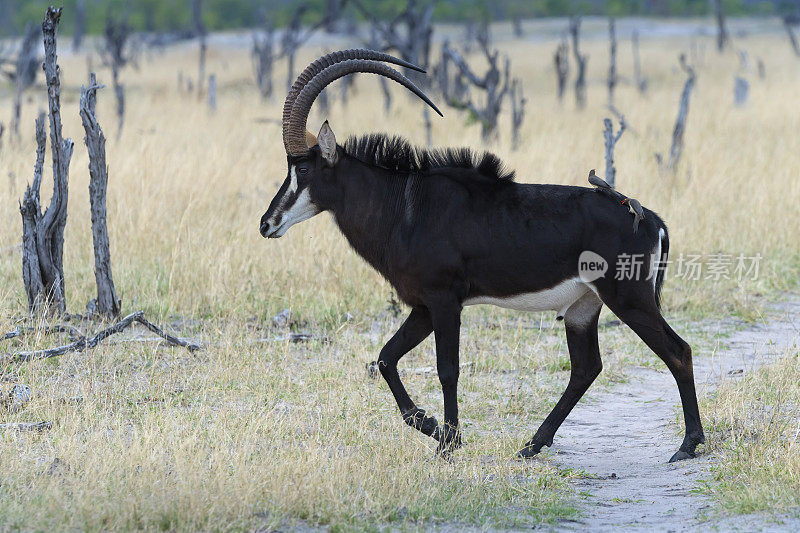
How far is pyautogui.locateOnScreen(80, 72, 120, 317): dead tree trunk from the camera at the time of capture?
7.97 meters

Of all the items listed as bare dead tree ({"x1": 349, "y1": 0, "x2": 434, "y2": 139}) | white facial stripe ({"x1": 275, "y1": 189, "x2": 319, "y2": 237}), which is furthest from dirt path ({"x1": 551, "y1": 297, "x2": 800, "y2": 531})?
bare dead tree ({"x1": 349, "y1": 0, "x2": 434, "y2": 139})

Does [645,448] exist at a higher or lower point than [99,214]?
lower

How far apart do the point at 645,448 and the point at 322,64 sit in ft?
9.63

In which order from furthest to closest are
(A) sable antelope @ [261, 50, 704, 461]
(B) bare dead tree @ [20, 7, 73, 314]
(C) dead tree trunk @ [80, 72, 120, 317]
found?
(C) dead tree trunk @ [80, 72, 120, 317] < (B) bare dead tree @ [20, 7, 73, 314] < (A) sable antelope @ [261, 50, 704, 461]

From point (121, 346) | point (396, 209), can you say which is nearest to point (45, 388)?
point (121, 346)

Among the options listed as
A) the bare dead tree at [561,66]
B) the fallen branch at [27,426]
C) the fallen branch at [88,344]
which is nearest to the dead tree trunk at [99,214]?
the fallen branch at [88,344]

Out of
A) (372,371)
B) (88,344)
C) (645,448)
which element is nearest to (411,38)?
(372,371)

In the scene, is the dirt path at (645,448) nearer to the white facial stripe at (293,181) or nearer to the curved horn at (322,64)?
the white facial stripe at (293,181)

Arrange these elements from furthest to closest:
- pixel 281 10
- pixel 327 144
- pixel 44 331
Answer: pixel 281 10, pixel 44 331, pixel 327 144

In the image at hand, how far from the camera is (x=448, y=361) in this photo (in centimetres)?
549

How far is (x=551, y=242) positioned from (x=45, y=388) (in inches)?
134

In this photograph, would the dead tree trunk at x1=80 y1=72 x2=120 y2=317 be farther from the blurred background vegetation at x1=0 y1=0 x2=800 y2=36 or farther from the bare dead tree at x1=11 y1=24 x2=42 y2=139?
the blurred background vegetation at x1=0 y1=0 x2=800 y2=36

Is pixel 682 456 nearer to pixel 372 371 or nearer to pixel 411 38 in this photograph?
pixel 372 371

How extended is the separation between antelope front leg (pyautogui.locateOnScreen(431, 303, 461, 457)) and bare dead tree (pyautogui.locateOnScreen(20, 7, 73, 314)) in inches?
147
